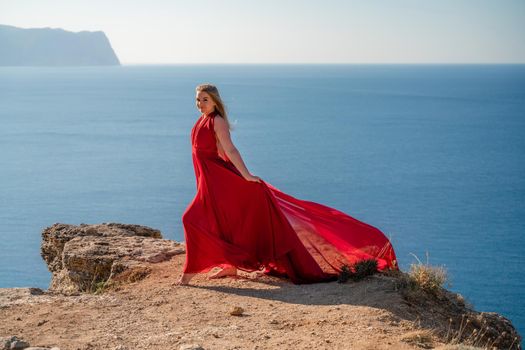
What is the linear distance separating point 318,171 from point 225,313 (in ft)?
203

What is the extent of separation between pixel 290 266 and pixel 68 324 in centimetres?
243

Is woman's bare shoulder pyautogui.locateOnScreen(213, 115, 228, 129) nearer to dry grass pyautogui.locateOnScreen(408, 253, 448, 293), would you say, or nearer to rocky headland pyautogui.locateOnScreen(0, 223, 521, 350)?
rocky headland pyautogui.locateOnScreen(0, 223, 521, 350)

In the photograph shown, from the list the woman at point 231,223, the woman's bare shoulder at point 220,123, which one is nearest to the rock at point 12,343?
the woman at point 231,223

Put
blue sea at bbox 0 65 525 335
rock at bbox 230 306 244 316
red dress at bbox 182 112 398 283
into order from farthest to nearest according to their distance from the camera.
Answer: blue sea at bbox 0 65 525 335 → red dress at bbox 182 112 398 283 → rock at bbox 230 306 244 316

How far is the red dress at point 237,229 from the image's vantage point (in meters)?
6.62

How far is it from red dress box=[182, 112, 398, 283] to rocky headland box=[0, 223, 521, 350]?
199mm

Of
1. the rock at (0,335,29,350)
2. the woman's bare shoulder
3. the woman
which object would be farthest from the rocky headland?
the woman's bare shoulder

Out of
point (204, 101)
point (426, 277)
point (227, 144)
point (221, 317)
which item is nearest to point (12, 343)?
point (221, 317)

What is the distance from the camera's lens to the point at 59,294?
6336mm

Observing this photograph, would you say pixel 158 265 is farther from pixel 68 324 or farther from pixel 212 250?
pixel 68 324

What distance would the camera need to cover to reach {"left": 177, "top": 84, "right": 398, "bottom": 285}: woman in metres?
6.59

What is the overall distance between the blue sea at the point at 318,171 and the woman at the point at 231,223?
0.67 metres

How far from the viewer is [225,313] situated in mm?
5668

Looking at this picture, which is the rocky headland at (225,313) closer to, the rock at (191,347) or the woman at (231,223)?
the rock at (191,347)
